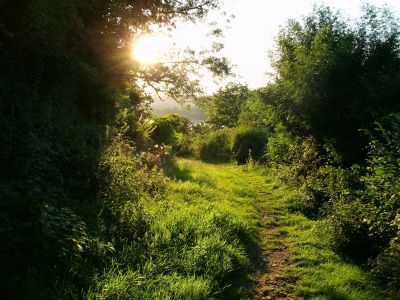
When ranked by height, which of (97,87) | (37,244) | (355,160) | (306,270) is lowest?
(306,270)

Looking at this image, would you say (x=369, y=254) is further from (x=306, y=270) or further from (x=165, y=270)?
(x=165, y=270)

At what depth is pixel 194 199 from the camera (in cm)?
1058

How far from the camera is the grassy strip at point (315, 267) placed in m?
6.40

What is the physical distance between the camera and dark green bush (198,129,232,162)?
2692cm

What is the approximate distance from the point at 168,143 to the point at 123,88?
910 cm

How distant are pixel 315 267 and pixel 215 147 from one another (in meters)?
20.2

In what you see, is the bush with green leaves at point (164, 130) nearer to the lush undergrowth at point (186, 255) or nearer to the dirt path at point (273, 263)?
the lush undergrowth at point (186, 255)

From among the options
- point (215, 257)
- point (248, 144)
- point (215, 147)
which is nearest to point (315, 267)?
point (215, 257)

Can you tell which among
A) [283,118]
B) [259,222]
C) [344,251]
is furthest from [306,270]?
[283,118]

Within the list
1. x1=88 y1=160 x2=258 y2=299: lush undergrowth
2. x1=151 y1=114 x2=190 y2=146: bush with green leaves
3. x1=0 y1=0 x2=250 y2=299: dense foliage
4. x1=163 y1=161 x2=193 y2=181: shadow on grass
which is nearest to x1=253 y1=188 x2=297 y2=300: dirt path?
x1=88 y1=160 x2=258 y2=299: lush undergrowth

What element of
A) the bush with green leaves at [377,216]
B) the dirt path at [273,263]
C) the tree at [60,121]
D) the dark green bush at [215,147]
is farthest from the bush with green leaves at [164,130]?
the bush with green leaves at [377,216]

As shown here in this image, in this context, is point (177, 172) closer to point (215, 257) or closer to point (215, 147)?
point (215, 257)

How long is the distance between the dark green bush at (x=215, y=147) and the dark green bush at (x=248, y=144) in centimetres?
139

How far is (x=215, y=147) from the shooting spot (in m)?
27.4
